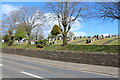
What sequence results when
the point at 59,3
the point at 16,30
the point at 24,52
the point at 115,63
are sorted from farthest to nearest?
the point at 16,30, the point at 24,52, the point at 59,3, the point at 115,63

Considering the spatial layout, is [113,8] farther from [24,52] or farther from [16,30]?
[16,30]

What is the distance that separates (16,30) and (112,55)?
30197 millimetres

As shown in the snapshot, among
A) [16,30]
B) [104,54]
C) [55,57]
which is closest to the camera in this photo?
[104,54]

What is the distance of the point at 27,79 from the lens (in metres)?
7.27

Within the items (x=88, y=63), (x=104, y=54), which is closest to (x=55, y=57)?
(x=88, y=63)

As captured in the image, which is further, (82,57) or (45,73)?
(82,57)

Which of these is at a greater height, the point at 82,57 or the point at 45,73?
the point at 82,57

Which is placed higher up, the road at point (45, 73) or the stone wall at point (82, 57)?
the stone wall at point (82, 57)

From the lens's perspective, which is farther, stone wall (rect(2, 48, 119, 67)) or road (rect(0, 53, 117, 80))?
stone wall (rect(2, 48, 119, 67))

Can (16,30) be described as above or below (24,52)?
above

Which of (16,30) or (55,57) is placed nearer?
(55,57)

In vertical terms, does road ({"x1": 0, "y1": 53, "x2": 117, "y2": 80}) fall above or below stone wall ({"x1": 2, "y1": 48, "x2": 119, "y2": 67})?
below

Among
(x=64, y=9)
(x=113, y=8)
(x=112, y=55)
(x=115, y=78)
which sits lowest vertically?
(x=115, y=78)

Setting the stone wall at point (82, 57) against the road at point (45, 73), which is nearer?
the road at point (45, 73)
